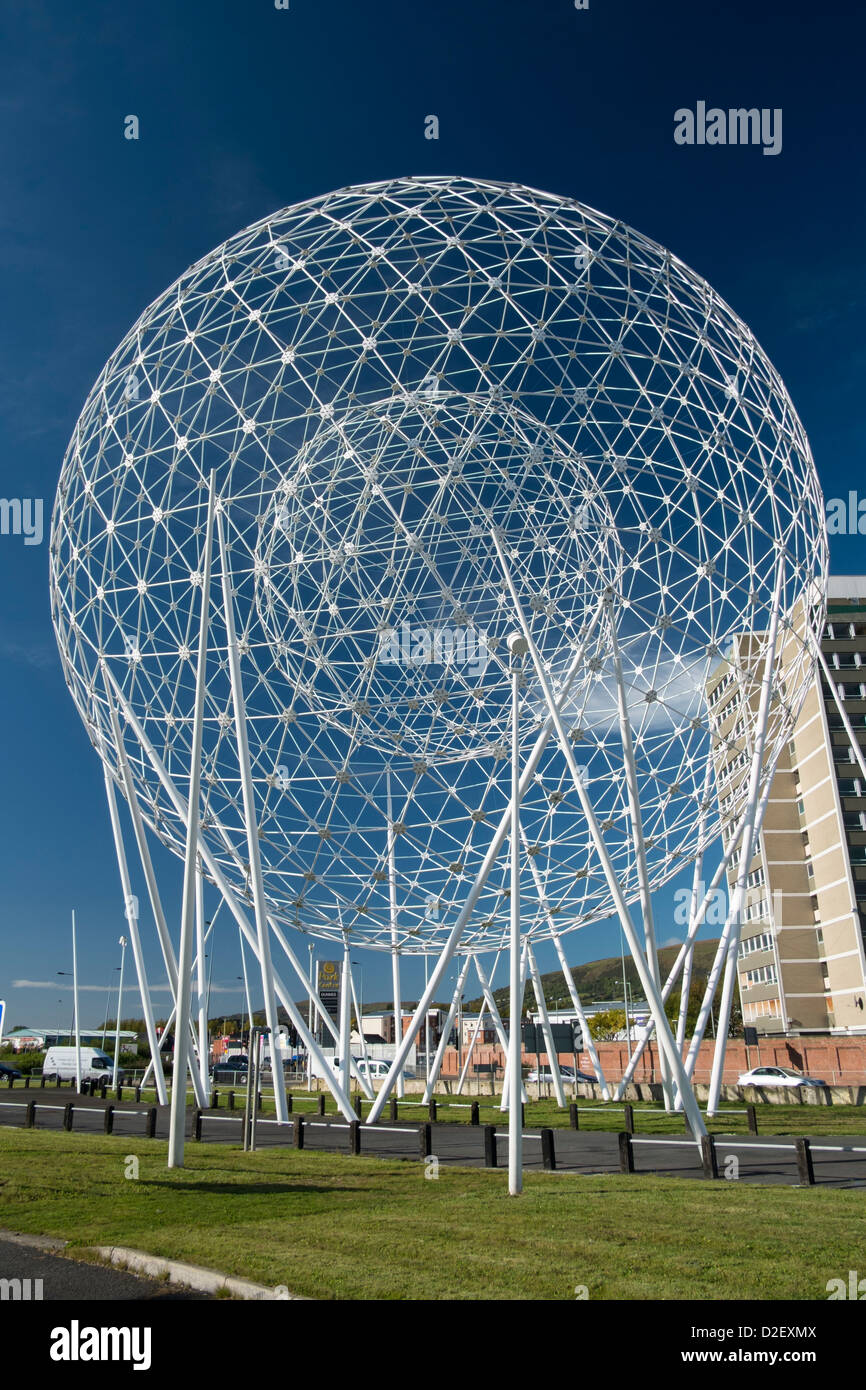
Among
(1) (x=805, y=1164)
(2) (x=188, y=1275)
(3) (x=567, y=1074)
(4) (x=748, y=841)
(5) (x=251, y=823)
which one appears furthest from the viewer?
(3) (x=567, y=1074)

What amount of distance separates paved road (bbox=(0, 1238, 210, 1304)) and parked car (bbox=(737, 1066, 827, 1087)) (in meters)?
40.5

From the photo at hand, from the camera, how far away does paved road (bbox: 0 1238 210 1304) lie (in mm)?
8359

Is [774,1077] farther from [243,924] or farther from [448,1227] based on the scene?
[448,1227]

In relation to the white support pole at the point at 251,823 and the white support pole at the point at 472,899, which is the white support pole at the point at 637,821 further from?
the white support pole at the point at 251,823

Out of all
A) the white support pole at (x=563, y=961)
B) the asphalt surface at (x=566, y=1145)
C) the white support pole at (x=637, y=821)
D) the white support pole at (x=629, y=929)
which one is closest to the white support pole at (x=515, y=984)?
the white support pole at (x=629, y=929)

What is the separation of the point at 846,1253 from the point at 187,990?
1303cm

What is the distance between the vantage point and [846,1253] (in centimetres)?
984

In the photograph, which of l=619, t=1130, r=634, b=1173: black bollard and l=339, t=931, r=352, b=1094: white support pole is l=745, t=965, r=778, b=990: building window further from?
l=619, t=1130, r=634, b=1173: black bollard

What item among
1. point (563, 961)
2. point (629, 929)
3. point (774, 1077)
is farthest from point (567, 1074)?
point (629, 929)

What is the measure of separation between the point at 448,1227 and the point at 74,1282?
14.5 ft

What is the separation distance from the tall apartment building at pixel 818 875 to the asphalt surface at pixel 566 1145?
60.8 meters

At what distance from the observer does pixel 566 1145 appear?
22734mm

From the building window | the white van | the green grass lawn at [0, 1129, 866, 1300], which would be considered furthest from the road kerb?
the building window
